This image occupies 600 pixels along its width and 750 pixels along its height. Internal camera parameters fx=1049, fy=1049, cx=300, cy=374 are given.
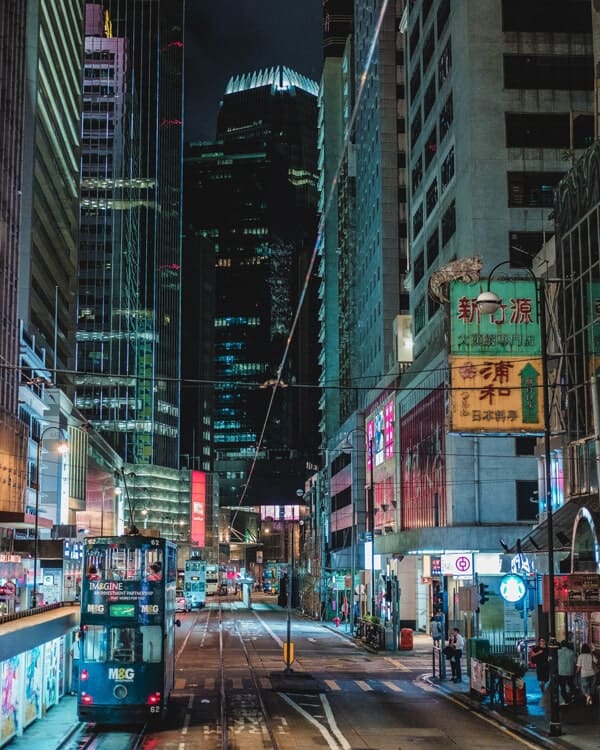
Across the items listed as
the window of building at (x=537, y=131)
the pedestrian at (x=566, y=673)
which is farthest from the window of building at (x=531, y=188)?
the pedestrian at (x=566, y=673)

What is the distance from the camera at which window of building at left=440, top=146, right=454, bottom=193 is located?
62375 millimetres

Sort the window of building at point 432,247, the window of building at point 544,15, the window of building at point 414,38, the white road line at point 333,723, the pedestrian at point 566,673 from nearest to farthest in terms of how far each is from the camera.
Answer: the white road line at point 333,723
the pedestrian at point 566,673
the window of building at point 544,15
the window of building at point 432,247
the window of building at point 414,38

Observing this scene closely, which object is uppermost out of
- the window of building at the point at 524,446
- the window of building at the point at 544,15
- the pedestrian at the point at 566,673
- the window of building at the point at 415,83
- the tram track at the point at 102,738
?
the window of building at the point at 415,83

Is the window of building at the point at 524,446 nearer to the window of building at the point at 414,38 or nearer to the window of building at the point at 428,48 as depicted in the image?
the window of building at the point at 428,48

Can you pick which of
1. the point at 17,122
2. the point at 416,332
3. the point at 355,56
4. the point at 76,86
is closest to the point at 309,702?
the point at 416,332

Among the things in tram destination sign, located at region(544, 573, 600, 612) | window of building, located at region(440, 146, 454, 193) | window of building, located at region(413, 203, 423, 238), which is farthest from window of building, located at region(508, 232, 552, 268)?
tram destination sign, located at region(544, 573, 600, 612)

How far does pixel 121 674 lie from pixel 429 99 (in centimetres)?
5241

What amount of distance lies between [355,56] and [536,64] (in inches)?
2561

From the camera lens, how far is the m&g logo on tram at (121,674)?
81.8 feet

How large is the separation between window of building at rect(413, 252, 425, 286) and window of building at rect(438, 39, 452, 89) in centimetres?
1172

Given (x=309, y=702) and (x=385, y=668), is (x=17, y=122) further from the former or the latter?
(x=309, y=702)

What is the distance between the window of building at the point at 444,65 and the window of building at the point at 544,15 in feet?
14.2

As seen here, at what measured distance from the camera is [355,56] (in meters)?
122

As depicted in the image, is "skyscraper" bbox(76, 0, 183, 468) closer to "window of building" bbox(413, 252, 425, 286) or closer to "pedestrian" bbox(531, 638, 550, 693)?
"window of building" bbox(413, 252, 425, 286)
